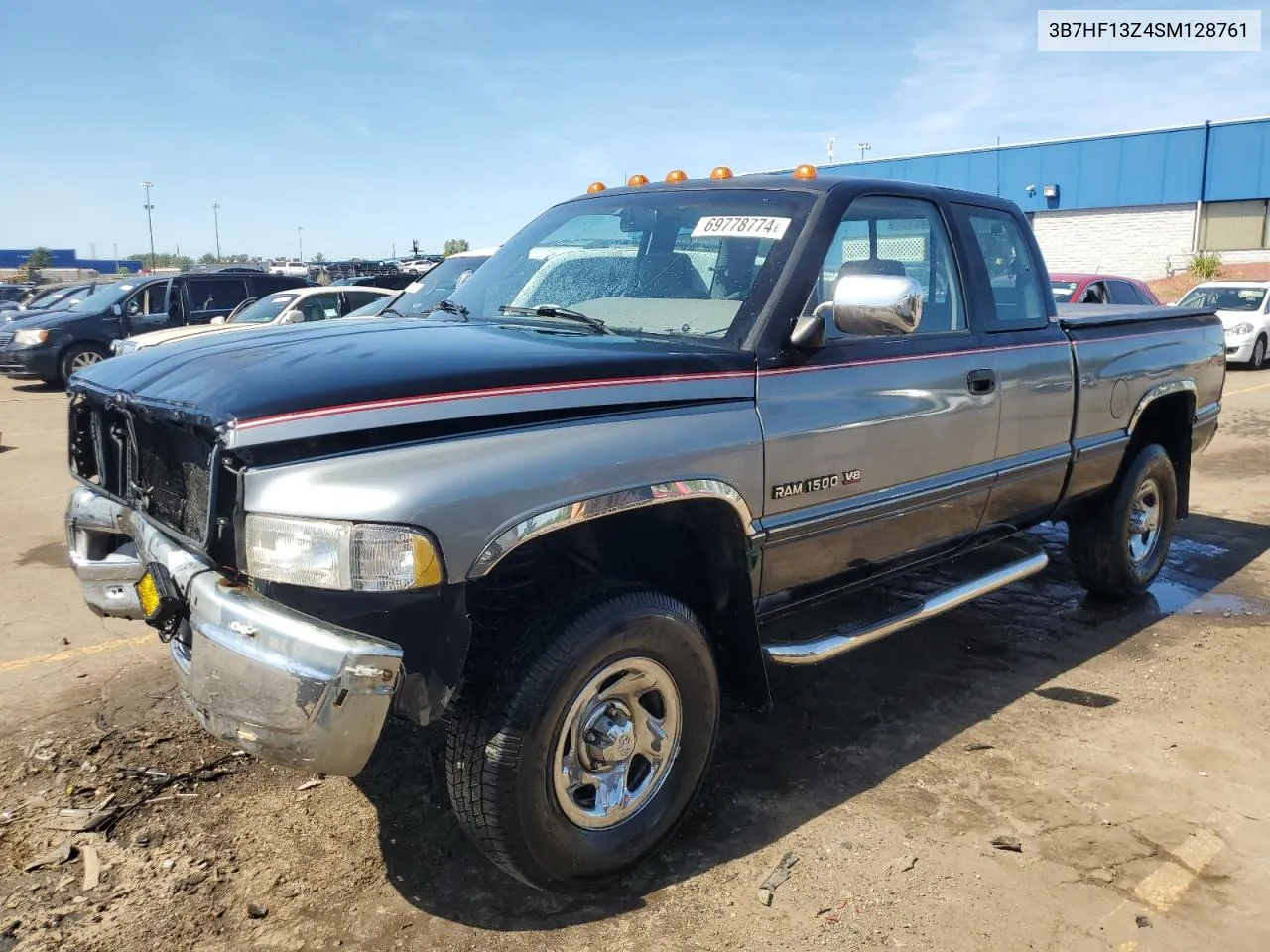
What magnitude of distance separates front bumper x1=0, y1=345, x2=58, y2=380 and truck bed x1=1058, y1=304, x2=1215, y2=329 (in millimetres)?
14851

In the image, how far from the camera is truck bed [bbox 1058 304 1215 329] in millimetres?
Result: 4555

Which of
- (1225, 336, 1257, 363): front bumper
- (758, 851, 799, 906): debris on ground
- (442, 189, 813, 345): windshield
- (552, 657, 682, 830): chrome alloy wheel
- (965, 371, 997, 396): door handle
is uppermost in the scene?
(442, 189, 813, 345): windshield

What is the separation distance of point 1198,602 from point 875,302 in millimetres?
3666

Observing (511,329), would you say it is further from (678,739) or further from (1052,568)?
(1052,568)

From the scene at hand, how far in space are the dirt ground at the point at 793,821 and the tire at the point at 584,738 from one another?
0.19 metres

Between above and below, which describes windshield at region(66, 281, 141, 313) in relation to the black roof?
below

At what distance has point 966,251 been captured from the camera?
4.06m

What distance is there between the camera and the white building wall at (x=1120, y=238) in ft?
108

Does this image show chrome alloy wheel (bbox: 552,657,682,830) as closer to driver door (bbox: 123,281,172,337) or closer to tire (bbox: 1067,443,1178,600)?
tire (bbox: 1067,443,1178,600)

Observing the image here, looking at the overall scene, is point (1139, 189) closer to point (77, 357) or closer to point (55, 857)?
point (77, 357)

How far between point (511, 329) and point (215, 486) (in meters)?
1.20

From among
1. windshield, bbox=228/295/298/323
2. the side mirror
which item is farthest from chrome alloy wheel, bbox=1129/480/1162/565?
windshield, bbox=228/295/298/323

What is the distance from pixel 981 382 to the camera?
3869 mm

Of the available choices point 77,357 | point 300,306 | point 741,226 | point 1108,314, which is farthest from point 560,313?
point 77,357
